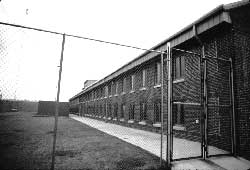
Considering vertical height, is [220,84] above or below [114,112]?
above

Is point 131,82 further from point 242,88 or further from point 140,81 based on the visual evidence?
point 242,88

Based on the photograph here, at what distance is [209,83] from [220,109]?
1509 millimetres

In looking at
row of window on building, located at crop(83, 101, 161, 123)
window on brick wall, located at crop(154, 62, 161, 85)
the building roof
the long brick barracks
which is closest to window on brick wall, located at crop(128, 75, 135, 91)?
row of window on building, located at crop(83, 101, 161, 123)

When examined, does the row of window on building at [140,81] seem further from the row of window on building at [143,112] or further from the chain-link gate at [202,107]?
the row of window on building at [143,112]

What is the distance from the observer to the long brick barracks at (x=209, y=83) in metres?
6.47

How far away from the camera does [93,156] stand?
656 cm

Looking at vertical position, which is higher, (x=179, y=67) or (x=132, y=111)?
(x=179, y=67)

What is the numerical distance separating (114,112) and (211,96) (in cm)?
1471

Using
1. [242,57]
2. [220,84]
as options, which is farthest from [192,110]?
[242,57]

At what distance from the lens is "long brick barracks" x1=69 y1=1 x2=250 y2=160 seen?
6.47 m

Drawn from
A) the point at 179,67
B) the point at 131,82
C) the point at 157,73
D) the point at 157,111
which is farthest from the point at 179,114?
the point at 131,82

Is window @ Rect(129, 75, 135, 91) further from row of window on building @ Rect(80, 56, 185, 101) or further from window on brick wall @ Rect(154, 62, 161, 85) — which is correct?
window on brick wall @ Rect(154, 62, 161, 85)

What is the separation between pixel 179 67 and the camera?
37.4 feet

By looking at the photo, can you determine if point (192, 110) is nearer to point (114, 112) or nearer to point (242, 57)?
point (242, 57)
